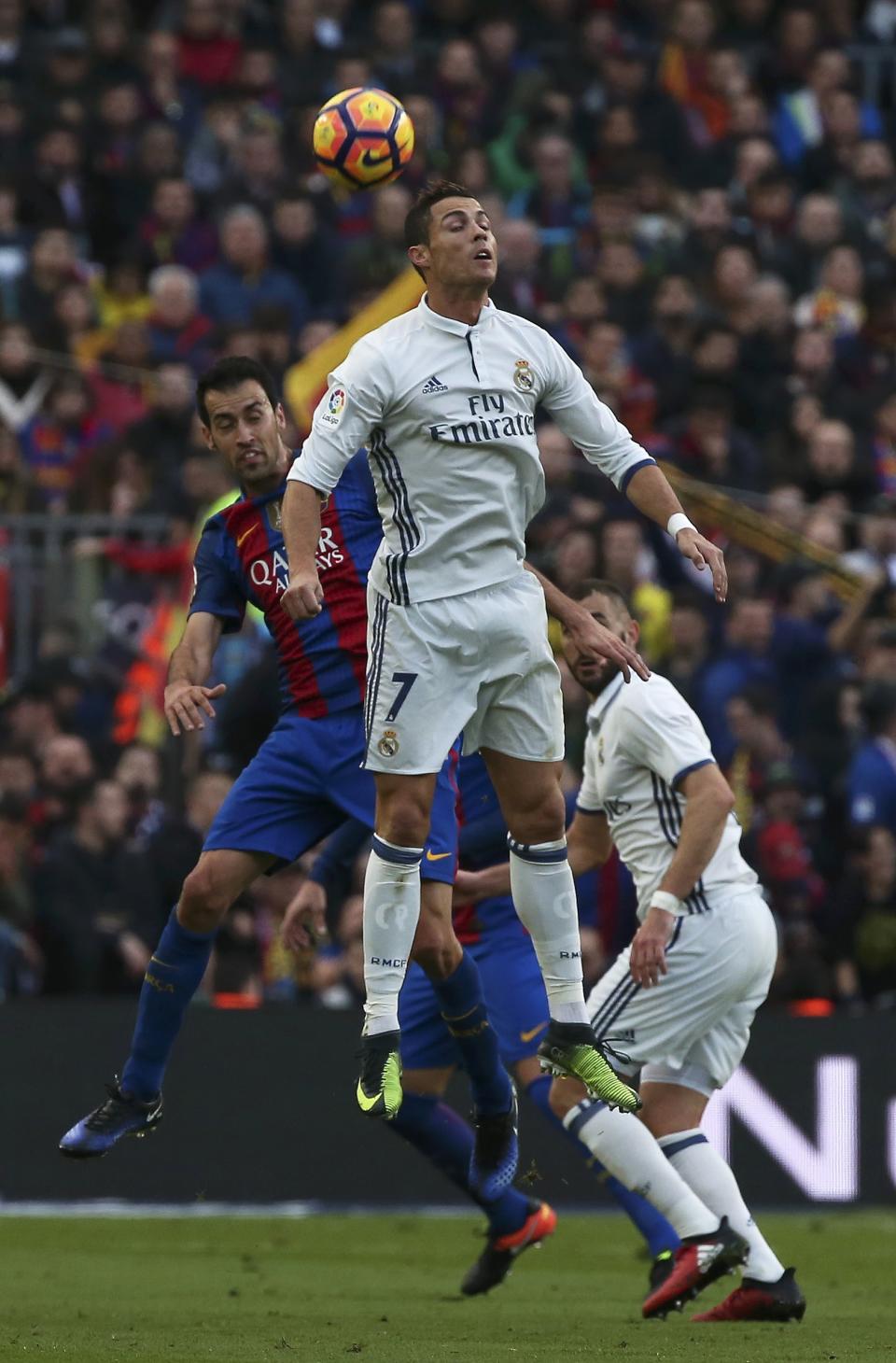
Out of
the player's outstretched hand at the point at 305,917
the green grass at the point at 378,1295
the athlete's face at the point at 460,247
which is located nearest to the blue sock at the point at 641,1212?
the green grass at the point at 378,1295

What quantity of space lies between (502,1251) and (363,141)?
4404 mm

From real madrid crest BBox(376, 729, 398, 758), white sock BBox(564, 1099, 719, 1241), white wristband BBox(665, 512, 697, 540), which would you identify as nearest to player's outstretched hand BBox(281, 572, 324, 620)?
real madrid crest BBox(376, 729, 398, 758)

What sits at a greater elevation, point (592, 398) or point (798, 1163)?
point (592, 398)

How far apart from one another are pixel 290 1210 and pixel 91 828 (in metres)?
2.29

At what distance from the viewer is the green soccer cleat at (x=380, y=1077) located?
25.9 feet

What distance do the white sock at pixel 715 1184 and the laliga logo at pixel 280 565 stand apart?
2.60 m

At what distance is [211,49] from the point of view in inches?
749

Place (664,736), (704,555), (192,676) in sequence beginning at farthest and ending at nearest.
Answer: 1. (664,736)
2. (192,676)
3. (704,555)

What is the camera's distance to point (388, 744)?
8.02 metres

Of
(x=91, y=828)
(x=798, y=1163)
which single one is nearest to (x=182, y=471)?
(x=91, y=828)

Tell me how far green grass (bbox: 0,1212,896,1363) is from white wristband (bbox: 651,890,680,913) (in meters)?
1.47

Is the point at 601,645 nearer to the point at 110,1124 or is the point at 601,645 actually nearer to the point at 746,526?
the point at 110,1124

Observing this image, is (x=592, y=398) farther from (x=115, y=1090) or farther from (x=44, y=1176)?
(x=44, y=1176)

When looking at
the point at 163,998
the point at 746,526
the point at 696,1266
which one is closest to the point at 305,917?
the point at 163,998
